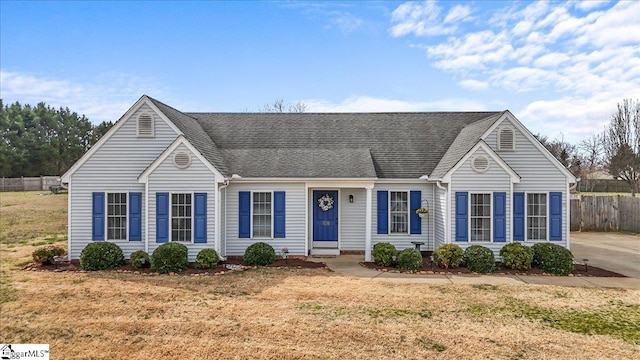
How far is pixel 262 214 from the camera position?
14.6 meters

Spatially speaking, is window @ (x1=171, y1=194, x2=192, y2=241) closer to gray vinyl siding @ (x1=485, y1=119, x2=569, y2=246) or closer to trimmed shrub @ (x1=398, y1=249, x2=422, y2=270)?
trimmed shrub @ (x1=398, y1=249, x2=422, y2=270)

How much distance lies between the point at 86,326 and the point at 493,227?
1235 centimetres

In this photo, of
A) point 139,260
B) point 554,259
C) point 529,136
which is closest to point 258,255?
point 139,260

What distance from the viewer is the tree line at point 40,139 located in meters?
47.7

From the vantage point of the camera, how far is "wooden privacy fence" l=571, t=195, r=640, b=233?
2277cm

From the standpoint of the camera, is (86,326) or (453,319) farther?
(453,319)

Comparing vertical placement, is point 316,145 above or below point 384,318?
above

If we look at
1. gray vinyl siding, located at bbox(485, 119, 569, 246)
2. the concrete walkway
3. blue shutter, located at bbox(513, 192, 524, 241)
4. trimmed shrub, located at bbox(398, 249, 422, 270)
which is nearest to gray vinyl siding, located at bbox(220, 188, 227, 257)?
the concrete walkway

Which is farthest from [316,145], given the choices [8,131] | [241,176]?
[8,131]

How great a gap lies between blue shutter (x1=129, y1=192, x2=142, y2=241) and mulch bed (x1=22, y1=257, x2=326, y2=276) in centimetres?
100

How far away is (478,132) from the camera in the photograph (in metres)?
15.1

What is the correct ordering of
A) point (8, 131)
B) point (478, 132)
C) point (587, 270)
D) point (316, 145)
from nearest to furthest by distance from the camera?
point (587, 270)
point (478, 132)
point (316, 145)
point (8, 131)

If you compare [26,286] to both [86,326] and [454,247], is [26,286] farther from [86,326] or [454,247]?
[454,247]

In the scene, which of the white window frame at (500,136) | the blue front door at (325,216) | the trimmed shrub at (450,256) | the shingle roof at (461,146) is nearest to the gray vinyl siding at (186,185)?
the blue front door at (325,216)
